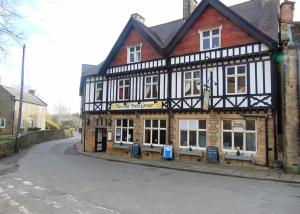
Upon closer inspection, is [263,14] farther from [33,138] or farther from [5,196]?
[33,138]

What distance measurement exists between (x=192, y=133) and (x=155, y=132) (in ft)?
9.77

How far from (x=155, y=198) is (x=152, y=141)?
34.6 ft

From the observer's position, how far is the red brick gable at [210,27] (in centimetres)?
1523

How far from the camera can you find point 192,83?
55.3 feet

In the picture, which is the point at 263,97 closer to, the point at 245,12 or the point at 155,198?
the point at 245,12

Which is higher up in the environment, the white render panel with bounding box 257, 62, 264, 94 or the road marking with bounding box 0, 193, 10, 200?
the white render panel with bounding box 257, 62, 264, 94

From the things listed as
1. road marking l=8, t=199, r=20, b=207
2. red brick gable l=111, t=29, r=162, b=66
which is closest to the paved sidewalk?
red brick gable l=111, t=29, r=162, b=66

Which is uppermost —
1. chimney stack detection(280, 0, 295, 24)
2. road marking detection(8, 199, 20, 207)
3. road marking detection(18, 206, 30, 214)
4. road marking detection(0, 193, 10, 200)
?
chimney stack detection(280, 0, 295, 24)

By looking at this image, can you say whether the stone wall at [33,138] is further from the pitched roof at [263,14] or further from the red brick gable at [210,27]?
the pitched roof at [263,14]

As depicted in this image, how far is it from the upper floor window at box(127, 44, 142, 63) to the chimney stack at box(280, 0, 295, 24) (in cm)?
1005

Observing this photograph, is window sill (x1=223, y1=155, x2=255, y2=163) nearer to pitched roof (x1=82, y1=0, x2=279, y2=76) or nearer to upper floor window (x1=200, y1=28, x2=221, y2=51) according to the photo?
pitched roof (x1=82, y1=0, x2=279, y2=76)

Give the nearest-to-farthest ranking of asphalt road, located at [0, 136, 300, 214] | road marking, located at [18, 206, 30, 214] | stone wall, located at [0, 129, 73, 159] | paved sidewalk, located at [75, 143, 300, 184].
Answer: road marking, located at [18, 206, 30, 214]
asphalt road, located at [0, 136, 300, 214]
paved sidewalk, located at [75, 143, 300, 184]
stone wall, located at [0, 129, 73, 159]

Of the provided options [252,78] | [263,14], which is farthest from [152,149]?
[263,14]

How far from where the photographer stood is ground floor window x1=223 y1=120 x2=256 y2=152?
14414mm
